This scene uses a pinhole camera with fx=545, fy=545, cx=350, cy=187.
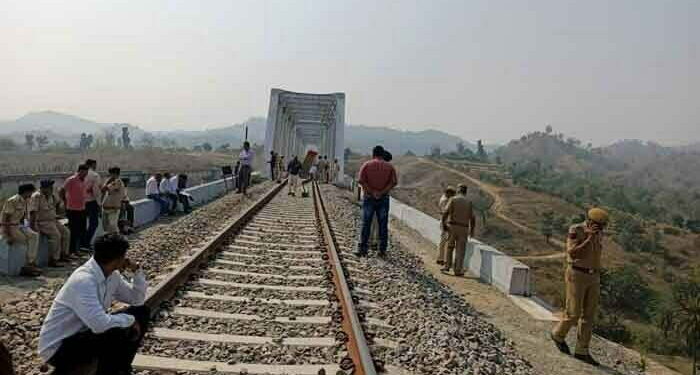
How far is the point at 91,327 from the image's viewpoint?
125 inches

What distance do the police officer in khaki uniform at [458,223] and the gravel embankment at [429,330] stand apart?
158 cm

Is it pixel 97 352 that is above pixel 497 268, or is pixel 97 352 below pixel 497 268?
above

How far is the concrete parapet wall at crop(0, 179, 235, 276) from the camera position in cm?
702

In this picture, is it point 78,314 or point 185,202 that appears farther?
point 185,202

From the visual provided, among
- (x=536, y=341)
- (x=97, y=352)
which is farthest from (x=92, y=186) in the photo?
(x=536, y=341)

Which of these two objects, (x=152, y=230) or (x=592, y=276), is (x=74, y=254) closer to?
(x=152, y=230)

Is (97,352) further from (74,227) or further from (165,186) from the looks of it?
(165,186)

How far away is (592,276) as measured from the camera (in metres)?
5.47

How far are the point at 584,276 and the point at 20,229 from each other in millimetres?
6960

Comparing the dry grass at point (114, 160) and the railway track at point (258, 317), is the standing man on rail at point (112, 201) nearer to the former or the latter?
the railway track at point (258, 317)

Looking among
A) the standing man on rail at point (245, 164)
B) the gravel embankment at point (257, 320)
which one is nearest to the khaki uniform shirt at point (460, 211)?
the gravel embankment at point (257, 320)

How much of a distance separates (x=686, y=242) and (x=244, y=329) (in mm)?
45469

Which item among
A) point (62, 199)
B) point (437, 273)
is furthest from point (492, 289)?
point (62, 199)

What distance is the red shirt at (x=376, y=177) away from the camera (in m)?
8.34
